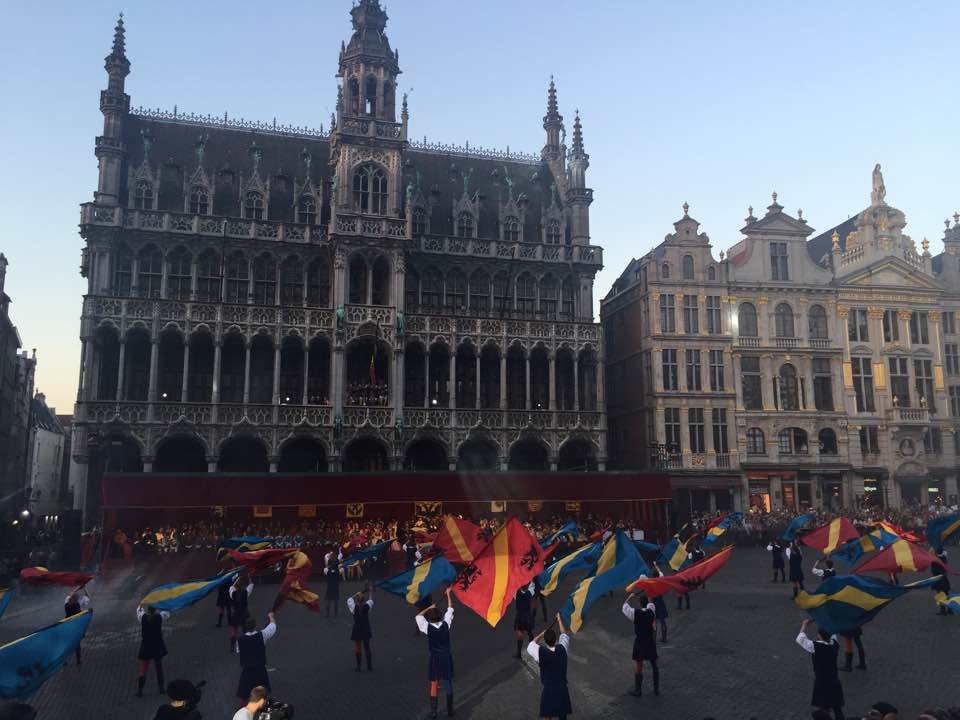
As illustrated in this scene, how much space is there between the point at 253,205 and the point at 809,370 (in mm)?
38425

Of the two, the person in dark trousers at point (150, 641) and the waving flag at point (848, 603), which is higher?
the waving flag at point (848, 603)

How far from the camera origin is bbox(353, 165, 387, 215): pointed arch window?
43.1 metres

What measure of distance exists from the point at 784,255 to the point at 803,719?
45.1 meters

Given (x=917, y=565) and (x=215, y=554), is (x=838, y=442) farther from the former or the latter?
(x=215, y=554)

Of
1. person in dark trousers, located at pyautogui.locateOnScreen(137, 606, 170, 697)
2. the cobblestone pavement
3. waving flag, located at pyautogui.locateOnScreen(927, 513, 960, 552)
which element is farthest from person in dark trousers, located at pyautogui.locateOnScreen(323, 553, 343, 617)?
waving flag, located at pyautogui.locateOnScreen(927, 513, 960, 552)

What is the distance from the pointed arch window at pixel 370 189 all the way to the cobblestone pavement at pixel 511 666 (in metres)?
25.7

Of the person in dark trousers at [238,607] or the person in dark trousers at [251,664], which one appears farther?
the person in dark trousers at [238,607]

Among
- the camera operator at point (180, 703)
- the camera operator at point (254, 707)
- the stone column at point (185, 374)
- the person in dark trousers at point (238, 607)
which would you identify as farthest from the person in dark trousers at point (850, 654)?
the stone column at point (185, 374)

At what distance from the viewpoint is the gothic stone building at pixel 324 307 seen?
131 ft

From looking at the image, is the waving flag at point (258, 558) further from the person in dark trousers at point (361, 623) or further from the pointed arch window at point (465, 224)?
the pointed arch window at point (465, 224)

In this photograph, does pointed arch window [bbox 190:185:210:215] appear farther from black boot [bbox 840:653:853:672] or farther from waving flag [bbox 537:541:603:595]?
black boot [bbox 840:653:853:672]

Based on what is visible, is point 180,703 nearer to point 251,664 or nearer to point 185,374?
point 251,664

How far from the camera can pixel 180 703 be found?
8727 millimetres

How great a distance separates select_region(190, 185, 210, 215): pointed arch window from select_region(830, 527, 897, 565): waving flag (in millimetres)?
37137
